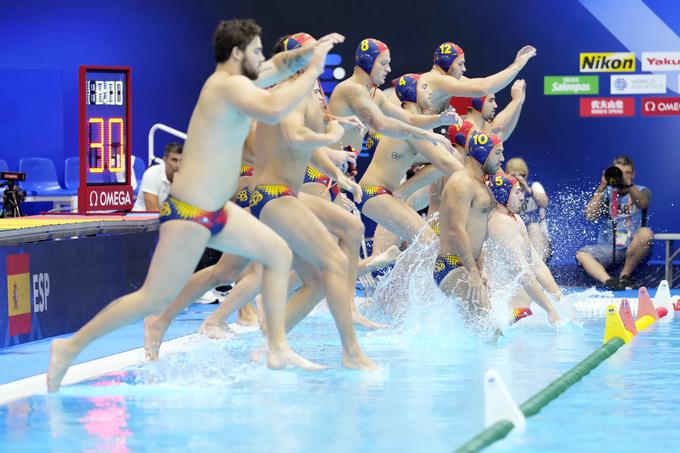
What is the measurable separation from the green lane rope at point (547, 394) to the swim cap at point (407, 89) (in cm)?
226

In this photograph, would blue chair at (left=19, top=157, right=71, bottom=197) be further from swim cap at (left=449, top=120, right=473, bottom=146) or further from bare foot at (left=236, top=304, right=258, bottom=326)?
swim cap at (left=449, top=120, right=473, bottom=146)

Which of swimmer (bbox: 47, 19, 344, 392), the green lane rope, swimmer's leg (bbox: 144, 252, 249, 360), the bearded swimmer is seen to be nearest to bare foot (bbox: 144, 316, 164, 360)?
swimmer's leg (bbox: 144, 252, 249, 360)

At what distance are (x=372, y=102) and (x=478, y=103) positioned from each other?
2.24 m

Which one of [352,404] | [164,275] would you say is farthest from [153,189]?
[352,404]

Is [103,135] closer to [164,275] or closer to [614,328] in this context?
[614,328]

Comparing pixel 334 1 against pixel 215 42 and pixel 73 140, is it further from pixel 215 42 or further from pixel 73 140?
pixel 215 42

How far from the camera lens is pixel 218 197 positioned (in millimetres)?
5586

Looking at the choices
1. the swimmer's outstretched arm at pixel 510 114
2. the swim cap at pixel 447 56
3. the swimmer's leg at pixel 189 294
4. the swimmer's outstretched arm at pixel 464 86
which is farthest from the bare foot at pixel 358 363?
the swimmer's outstretched arm at pixel 510 114

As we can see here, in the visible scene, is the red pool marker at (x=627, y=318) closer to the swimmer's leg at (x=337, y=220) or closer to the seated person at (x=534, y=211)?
the swimmer's leg at (x=337, y=220)

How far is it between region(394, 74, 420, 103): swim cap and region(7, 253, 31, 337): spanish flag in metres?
2.79

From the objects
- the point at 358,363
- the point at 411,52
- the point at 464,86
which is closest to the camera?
the point at 358,363

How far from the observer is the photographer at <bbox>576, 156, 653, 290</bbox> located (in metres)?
12.5

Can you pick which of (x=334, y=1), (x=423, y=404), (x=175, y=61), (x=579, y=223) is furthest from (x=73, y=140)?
(x=423, y=404)

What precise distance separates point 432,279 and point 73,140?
791 centimetres
